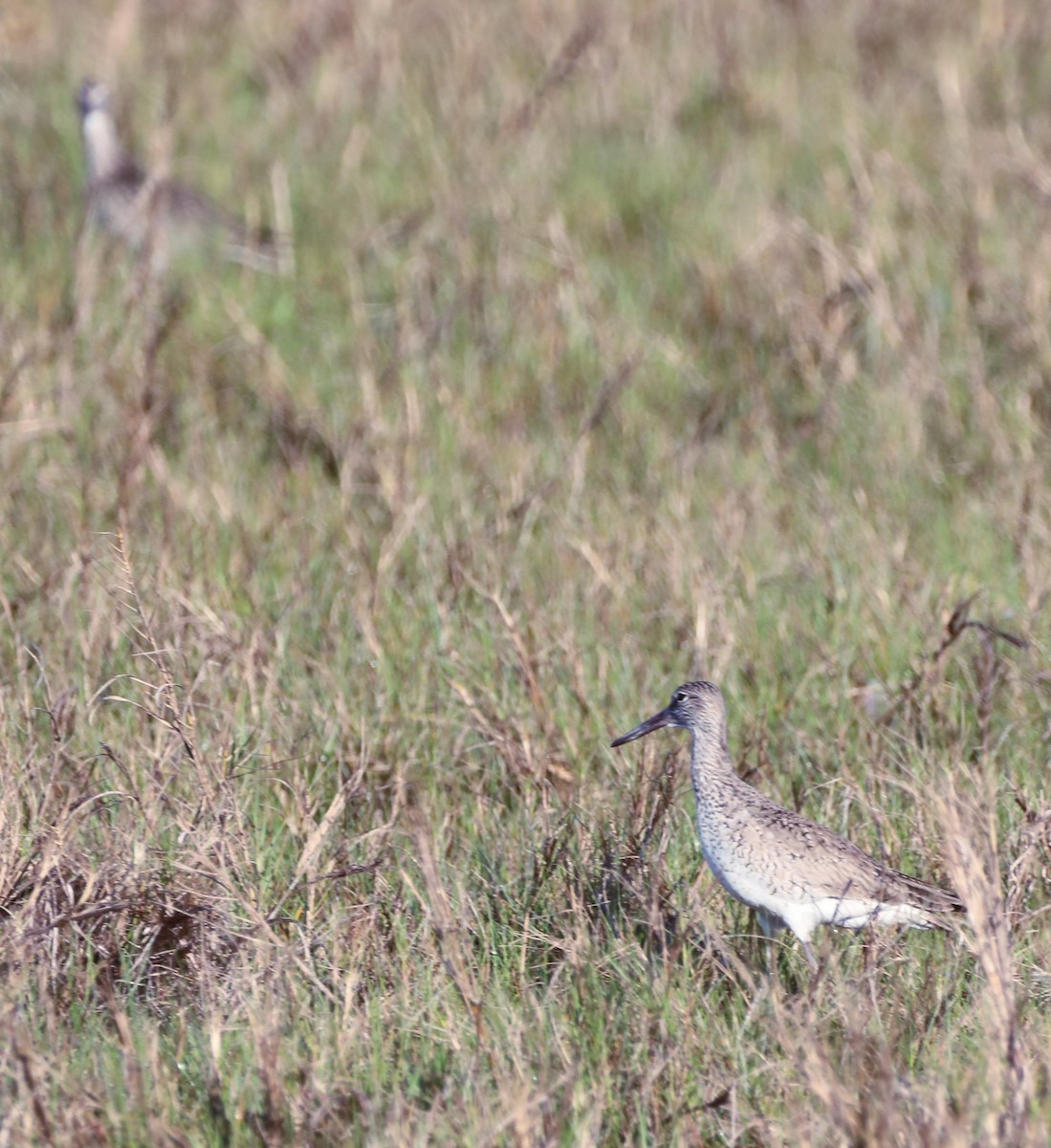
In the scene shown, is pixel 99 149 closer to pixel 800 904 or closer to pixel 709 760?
pixel 709 760

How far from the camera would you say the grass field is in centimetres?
327

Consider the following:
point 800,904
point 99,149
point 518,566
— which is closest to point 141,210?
point 99,149

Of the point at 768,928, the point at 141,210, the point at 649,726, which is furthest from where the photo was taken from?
the point at 141,210

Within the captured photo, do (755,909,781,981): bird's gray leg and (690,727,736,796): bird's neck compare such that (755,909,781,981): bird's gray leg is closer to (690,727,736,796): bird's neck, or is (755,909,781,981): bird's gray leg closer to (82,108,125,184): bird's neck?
(690,727,736,796): bird's neck

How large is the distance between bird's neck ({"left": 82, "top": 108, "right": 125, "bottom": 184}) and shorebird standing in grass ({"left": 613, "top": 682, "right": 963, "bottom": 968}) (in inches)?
204

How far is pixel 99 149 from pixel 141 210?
985 mm

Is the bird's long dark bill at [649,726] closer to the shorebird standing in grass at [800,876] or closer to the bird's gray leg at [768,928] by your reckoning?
the shorebird standing in grass at [800,876]

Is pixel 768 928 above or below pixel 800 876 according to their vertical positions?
below

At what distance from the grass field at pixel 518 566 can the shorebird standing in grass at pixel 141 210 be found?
0.38 ft

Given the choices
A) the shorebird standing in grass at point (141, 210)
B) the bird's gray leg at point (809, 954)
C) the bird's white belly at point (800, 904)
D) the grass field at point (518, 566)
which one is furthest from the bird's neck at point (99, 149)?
the bird's gray leg at point (809, 954)

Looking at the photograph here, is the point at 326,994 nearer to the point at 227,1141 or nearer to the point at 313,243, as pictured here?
the point at 227,1141

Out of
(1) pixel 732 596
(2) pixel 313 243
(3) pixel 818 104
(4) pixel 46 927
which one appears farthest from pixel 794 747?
(3) pixel 818 104

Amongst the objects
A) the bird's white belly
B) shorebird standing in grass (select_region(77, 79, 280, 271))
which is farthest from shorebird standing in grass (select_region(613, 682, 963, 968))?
shorebird standing in grass (select_region(77, 79, 280, 271))

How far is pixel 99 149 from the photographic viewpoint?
797 cm
